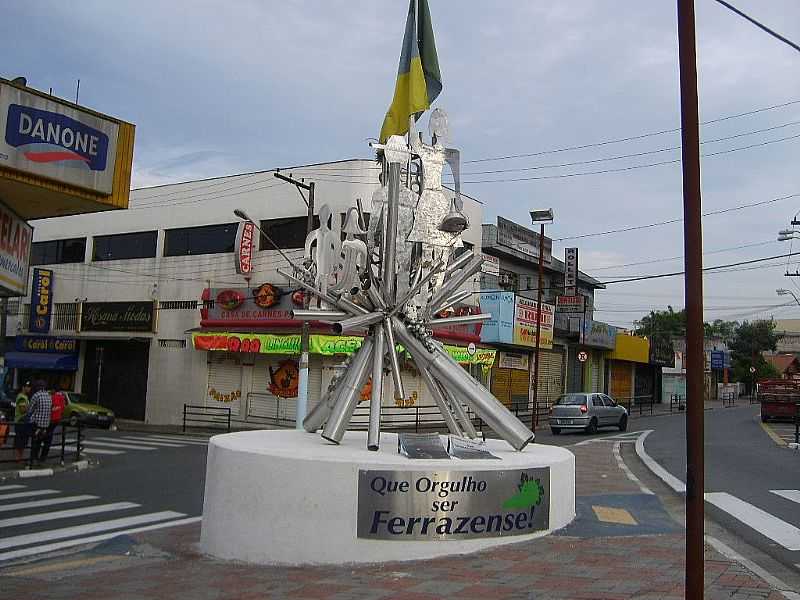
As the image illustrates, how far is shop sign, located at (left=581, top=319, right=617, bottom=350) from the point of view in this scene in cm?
4356

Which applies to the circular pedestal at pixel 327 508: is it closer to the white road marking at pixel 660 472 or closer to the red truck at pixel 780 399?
the white road marking at pixel 660 472

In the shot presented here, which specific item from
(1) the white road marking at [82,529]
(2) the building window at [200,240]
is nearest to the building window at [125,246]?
(2) the building window at [200,240]

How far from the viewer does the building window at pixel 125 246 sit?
111 feet

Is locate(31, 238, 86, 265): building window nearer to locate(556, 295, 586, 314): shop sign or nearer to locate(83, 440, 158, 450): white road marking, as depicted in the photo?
locate(83, 440, 158, 450): white road marking

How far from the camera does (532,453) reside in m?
10.3

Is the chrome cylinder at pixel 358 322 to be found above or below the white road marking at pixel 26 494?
above

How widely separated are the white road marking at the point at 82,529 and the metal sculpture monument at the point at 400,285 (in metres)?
2.61

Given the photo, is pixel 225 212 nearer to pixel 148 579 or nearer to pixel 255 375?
pixel 255 375

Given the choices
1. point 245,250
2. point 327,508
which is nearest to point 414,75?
point 327,508

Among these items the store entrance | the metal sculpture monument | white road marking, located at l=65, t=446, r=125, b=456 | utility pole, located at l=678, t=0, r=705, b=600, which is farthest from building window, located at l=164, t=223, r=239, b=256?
utility pole, located at l=678, t=0, r=705, b=600

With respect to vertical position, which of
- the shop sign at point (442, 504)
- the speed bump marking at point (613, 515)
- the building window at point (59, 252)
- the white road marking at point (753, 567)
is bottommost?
the white road marking at point (753, 567)

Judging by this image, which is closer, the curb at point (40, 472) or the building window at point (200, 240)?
the curb at point (40, 472)

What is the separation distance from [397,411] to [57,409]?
15.1 metres

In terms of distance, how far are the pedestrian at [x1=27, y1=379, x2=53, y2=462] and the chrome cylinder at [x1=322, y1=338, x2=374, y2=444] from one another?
8.38 m
